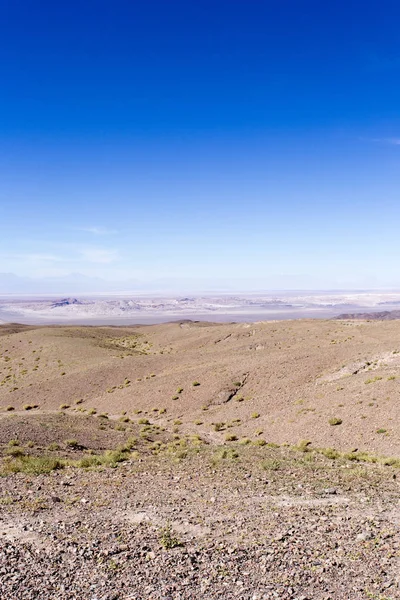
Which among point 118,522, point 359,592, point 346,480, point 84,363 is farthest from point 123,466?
point 84,363

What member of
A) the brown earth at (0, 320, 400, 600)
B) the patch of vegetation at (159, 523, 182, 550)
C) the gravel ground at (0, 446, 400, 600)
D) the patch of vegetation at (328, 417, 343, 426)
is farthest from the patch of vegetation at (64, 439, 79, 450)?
the patch of vegetation at (328, 417, 343, 426)

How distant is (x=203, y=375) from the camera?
132 ft

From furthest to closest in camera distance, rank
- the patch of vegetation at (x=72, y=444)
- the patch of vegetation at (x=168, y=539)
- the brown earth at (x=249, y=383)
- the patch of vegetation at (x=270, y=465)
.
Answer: the brown earth at (x=249, y=383) < the patch of vegetation at (x=72, y=444) < the patch of vegetation at (x=270, y=465) < the patch of vegetation at (x=168, y=539)

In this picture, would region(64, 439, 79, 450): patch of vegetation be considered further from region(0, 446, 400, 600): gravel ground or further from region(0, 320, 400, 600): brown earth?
region(0, 446, 400, 600): gravel ground

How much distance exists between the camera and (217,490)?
13.4 m

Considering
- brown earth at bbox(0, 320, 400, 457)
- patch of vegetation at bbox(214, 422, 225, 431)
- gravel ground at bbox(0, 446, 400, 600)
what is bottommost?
patch of vegetation at bbox(214, 422, 225, 431)

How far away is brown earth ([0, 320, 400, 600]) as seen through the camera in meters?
8.00

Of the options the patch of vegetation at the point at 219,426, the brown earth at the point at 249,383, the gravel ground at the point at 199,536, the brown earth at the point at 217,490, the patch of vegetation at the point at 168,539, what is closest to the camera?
the gravel ground at the point at 199,536

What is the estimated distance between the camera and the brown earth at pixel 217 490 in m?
8.00

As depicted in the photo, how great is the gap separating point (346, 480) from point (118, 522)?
8096 mm

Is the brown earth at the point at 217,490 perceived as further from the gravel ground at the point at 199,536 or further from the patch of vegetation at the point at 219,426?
the patch of vegetation at the point at 219,426

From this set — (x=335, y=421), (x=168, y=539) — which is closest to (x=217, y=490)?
(x=168, y=539)

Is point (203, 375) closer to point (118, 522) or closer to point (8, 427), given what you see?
point (8, 427)

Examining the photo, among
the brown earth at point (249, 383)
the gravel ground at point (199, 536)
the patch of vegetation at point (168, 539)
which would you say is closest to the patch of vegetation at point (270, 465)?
the gravel ground at point (199, 536)
